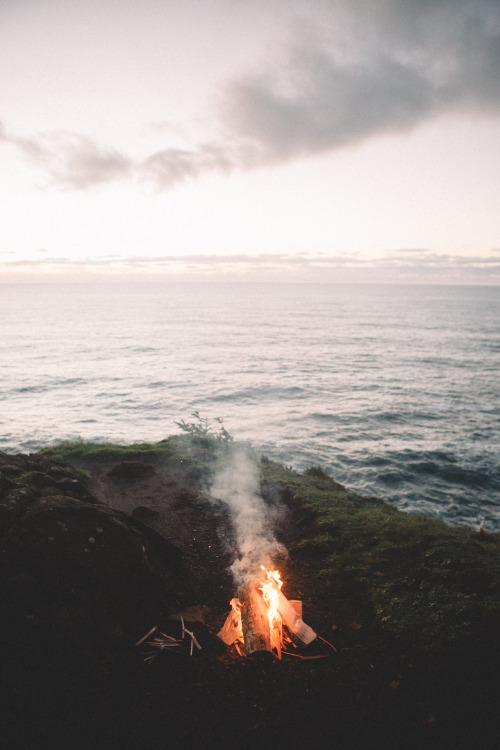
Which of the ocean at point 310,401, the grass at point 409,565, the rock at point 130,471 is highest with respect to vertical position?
the grass at point 409,565

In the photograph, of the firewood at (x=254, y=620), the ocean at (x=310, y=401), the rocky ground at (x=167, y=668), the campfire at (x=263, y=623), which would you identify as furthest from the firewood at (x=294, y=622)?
the ocean at (x=310, y=401)

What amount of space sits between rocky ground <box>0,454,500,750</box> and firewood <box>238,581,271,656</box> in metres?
0.21

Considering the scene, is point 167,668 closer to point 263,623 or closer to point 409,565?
point 263,623

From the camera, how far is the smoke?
10430 mm

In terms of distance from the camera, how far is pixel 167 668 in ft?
21.2

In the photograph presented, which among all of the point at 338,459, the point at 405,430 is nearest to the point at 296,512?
the point at 338,459

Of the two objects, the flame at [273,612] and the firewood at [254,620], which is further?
the flame at [273,612]

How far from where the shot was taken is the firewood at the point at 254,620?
266 inches

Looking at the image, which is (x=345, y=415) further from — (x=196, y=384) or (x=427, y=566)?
(x=427, y=566)

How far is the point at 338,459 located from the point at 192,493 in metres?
11.8

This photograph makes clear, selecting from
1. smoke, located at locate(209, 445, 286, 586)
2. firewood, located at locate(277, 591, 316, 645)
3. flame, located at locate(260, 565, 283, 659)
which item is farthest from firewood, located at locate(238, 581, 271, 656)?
smoke, located at locate(209, 445, 286, 586)

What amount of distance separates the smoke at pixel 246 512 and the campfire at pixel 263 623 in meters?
2.15

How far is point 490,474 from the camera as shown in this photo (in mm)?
21031

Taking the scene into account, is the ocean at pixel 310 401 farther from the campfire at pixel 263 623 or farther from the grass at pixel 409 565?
the campfire at pixel 263 623
